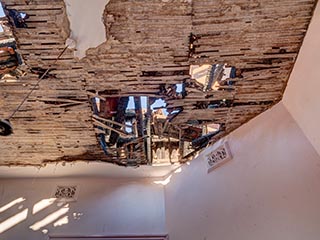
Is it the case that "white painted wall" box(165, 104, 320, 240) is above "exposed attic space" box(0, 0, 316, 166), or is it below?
below

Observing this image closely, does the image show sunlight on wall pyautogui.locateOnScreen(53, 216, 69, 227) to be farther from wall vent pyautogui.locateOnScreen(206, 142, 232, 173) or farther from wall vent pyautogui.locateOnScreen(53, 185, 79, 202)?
wall vent pyautogui.locateOnScreen(206, 142, 232, 173)

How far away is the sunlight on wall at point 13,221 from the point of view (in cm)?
256

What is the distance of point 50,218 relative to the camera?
8.50ft

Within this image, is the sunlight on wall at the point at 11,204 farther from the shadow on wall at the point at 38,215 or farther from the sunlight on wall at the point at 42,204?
the sunlight on wall at the point at 42,204

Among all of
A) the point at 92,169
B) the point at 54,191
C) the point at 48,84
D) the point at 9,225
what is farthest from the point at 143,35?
the point at 9,225

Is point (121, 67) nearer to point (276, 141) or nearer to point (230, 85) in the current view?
point (230, 85)

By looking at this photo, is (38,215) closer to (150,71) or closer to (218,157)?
(218,157)

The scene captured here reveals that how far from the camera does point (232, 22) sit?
1422mm

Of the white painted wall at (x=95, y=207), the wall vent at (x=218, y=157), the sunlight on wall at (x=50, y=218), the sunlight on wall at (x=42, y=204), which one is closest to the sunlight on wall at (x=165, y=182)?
the white painted wall at (x=95, y=207)

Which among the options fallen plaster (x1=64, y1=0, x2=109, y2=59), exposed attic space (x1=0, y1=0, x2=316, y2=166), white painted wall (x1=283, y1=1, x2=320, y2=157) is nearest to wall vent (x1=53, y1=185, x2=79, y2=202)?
exposed attic space (x1=0, y1=0, x2=316, y2=166)

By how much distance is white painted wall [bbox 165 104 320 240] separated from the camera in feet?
5.42

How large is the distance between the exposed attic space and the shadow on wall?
553 mm

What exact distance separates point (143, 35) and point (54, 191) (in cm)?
198

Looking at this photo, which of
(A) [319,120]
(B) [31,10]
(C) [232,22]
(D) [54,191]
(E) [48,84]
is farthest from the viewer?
(D) [54,191]
